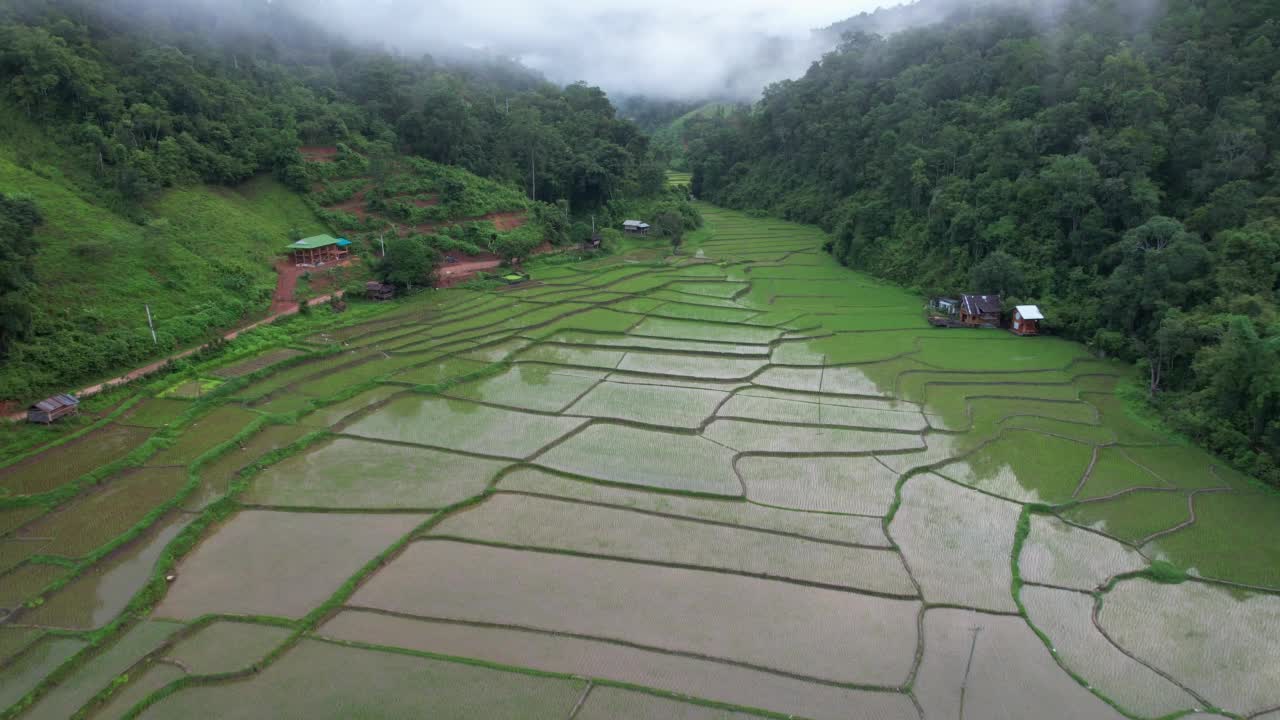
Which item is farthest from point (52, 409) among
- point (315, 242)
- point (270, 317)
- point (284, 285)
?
point (315, 242)

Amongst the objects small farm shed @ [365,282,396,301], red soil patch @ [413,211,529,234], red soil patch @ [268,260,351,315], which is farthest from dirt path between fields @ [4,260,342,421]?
red soil patch @ [413,211,529,234]

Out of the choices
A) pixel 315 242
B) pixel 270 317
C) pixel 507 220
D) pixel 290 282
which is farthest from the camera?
pixel 507 220

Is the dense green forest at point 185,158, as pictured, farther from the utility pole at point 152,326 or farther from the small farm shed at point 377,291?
the small farm shed at point 377,291

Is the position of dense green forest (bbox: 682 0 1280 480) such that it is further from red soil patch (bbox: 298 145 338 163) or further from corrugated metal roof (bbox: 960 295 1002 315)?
red soil patch (bbox: 298 145 338 163)

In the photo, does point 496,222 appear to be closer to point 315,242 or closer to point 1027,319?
point 315,242

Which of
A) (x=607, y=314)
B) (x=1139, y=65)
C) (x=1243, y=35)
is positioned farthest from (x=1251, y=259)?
(x=607, y=314)

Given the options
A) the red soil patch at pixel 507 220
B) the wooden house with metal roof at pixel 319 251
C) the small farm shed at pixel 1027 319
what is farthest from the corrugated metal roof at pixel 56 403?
the small farm shed at pixel 1027 319

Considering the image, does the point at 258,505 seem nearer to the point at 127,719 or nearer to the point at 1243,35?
the point at 127,719
